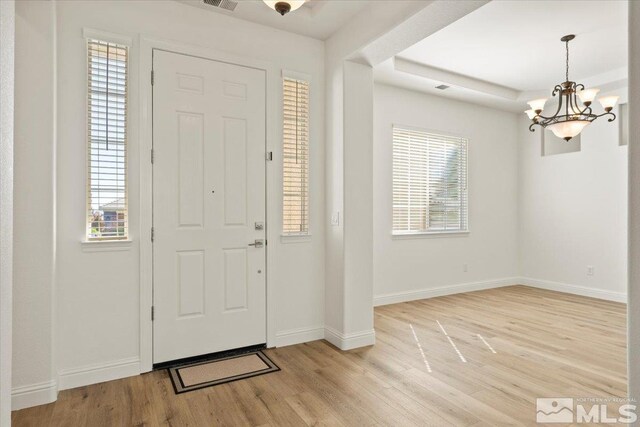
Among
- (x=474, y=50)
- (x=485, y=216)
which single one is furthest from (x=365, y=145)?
(x=485, y=216)

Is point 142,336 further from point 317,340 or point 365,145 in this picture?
point 365,145

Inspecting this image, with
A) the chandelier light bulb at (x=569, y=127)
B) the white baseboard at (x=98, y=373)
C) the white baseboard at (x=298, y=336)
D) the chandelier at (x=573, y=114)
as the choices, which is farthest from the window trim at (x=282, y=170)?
the chandelier light bulb at (x=569, y=127)

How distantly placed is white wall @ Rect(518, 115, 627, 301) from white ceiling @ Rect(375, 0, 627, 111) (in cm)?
96

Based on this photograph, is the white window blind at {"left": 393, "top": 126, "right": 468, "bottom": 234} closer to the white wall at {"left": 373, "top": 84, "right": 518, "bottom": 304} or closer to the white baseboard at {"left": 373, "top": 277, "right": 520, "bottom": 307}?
the white wall at {"left": 373, "top": 84, "right": 518, "bottom": 304}

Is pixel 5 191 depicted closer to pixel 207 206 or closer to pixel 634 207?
pixel 207 206

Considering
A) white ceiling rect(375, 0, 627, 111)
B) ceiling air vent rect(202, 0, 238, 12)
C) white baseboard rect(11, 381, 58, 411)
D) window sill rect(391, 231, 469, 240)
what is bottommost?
white baseboard rect(11, 381, 58, 411)

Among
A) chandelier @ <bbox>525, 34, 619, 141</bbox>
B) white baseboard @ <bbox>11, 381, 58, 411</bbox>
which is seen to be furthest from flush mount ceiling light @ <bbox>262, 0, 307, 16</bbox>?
chandelier @ <bbox>525, 34, 619, 141</bbox>

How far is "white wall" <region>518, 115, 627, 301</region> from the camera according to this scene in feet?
16.9

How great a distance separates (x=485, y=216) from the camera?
605 cm

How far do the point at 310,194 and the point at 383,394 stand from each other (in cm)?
184

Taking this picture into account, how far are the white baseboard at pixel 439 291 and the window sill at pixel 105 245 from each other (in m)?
3.18
